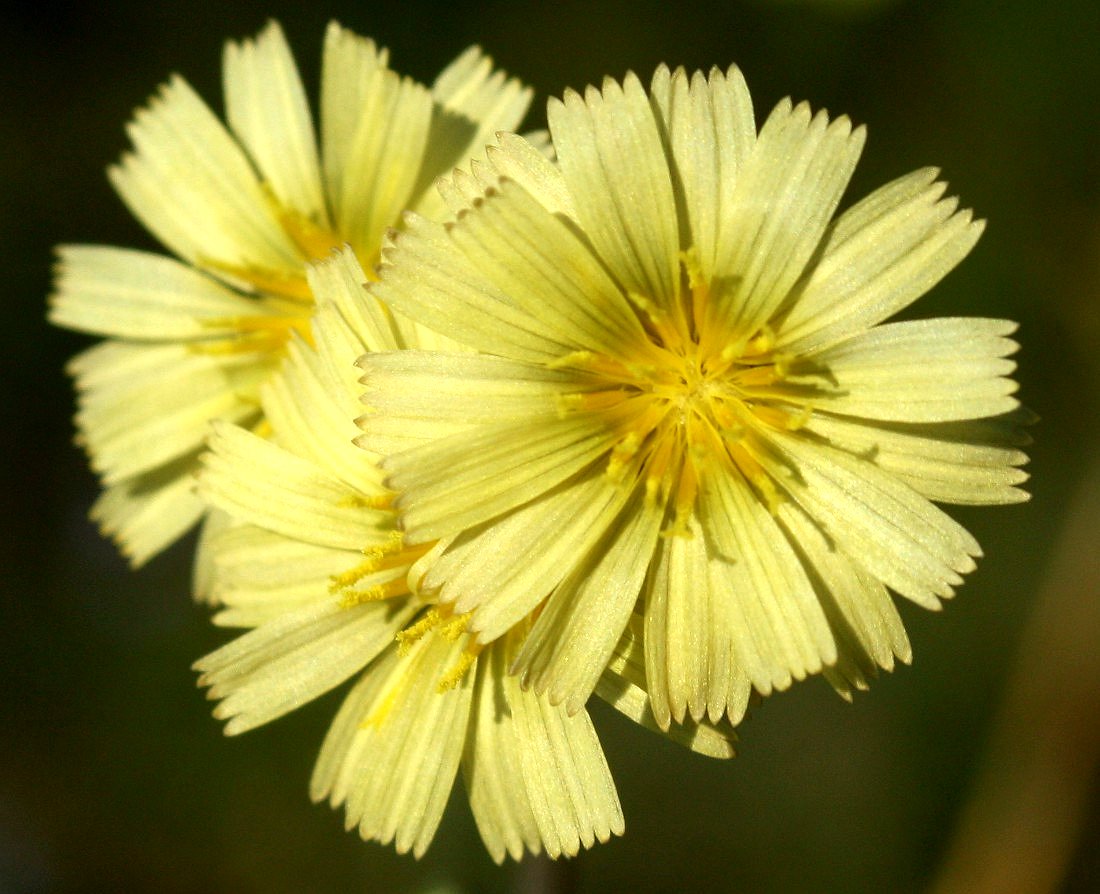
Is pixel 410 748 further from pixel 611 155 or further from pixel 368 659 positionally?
pixel 611 155

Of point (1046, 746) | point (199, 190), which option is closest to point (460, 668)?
point (199, 190)

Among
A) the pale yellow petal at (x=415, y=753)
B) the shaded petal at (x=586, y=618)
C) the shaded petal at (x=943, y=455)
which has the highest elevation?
the shaded petal at (x=943, y=455)

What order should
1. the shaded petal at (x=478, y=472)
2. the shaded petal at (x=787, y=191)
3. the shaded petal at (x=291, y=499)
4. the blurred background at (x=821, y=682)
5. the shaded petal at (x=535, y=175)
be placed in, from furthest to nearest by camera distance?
the blurred background at (x=821, y=682)
the shaded petal at (x=291, y=499)
the shaded petal at (x=535, y=175)
the shaded petal at (x=787, y=191)
the shaded petal at (x=478, y=472)

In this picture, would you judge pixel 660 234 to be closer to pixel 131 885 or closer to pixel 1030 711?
pixel 1030 711

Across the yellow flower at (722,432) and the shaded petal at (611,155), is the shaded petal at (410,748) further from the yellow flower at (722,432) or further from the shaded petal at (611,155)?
the shaded petal at (611,155)

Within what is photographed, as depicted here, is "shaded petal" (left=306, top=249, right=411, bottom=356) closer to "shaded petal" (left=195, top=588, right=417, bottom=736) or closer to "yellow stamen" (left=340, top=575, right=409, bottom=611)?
"yellow stamen" (left=340, top=575, right=409, bottom=611)

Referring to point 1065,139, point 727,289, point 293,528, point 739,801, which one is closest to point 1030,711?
point 739,801

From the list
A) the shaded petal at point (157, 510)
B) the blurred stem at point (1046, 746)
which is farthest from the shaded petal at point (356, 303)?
the blurred stem at point (1046, 746)
